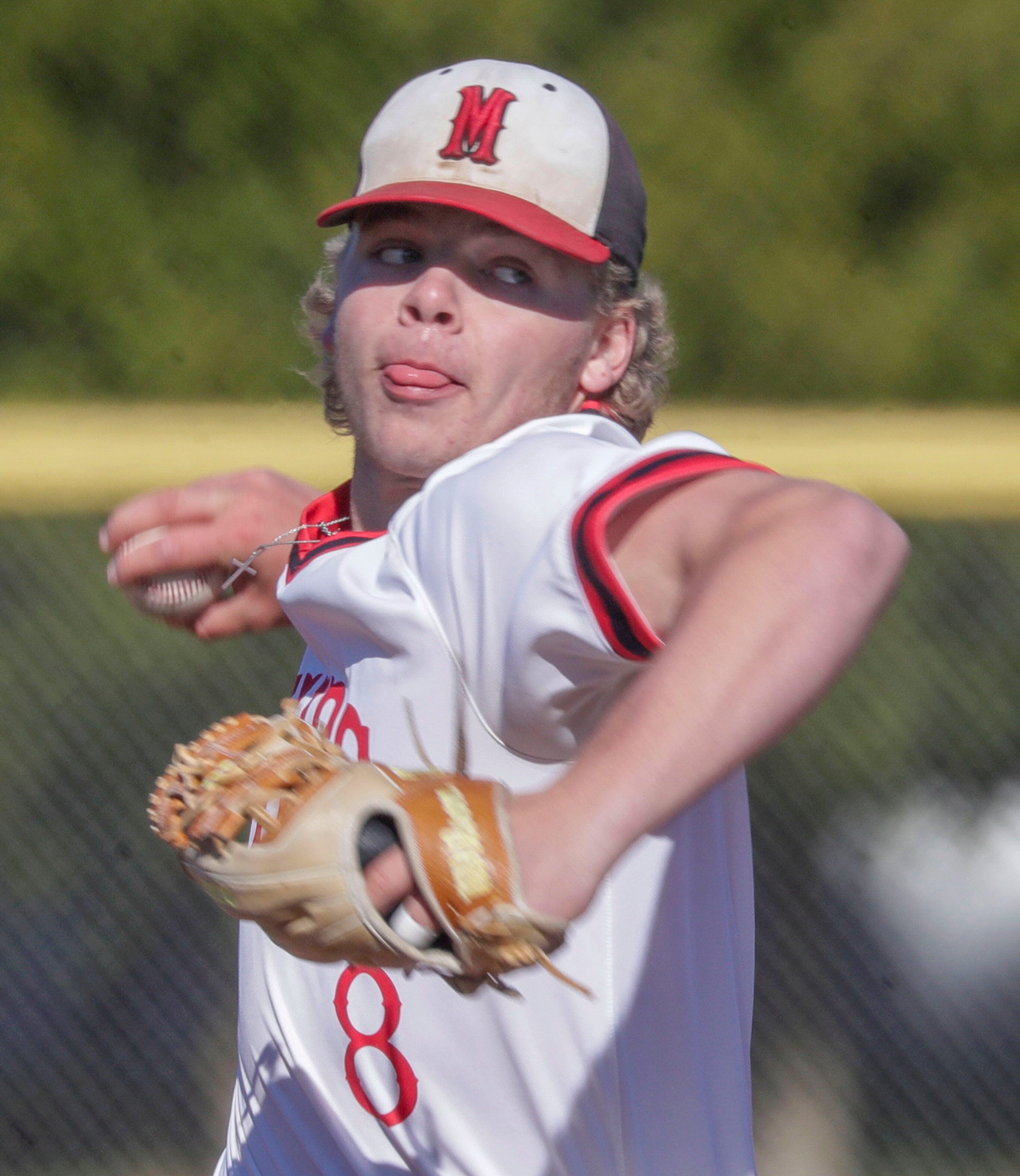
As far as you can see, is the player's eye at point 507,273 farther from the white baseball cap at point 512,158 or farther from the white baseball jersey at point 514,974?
the white baseball jersey at point 514,974

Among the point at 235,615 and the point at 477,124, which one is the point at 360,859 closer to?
the point at 477,124

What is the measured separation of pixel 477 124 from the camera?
3.66 ft

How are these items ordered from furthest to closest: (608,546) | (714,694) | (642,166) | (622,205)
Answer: (642,166) → (622,205) → (608,546) → (714,694)

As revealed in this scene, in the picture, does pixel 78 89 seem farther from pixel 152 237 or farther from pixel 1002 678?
pixel 1002 678

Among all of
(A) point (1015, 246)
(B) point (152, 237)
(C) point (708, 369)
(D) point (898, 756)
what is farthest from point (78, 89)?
(D) point (898, 756)

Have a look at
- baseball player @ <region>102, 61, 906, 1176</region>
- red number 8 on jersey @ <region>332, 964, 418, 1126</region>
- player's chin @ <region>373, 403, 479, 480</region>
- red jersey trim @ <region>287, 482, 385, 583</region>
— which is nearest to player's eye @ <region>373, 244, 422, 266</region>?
baseball player @ <region>102, 61, 906, 1176</region>

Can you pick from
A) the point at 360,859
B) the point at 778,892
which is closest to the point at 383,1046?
the point at 360,859

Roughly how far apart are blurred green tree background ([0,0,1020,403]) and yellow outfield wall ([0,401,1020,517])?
1.90 ft

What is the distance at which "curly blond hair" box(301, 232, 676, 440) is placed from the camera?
3.96ft

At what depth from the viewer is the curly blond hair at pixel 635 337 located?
1.21 m

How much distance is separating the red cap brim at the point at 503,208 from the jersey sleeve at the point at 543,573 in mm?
248

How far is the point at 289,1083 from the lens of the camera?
1.11 m

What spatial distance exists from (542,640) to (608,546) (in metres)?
0.07

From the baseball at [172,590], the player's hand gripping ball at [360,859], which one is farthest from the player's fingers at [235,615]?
the player's hand gripping ball at [360,859]
